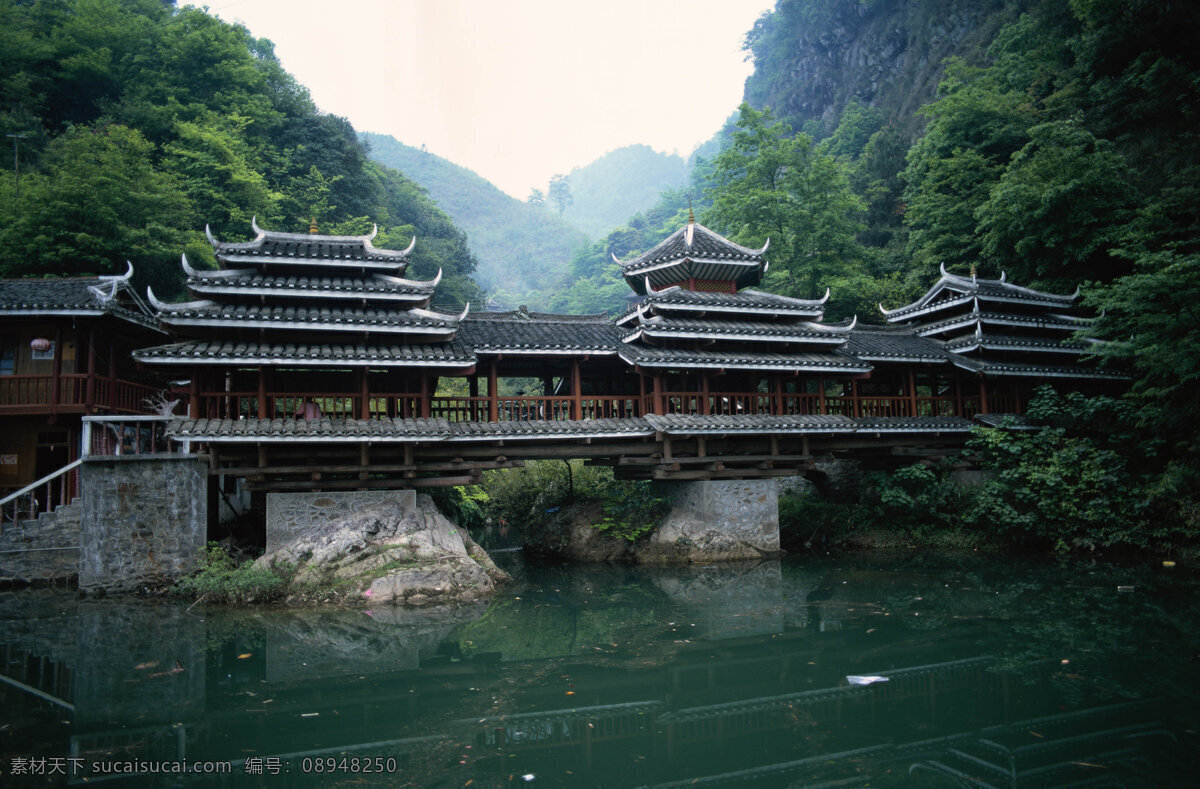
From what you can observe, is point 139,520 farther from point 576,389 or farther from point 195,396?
point 576,389

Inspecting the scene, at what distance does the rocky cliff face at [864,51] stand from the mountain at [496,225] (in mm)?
25805

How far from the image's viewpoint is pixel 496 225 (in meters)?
77.9

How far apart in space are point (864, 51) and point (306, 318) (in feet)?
140

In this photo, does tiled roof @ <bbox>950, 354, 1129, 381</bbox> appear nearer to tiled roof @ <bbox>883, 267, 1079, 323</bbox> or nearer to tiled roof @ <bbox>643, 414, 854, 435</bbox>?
tiled roof @ <bbox>883, 267, 1079, 323</bbox>

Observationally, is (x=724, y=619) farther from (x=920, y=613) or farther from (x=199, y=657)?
(x=199, y=657)

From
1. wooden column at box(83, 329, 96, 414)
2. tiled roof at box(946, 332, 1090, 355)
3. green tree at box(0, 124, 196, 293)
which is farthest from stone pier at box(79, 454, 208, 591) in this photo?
tiled roof at box(946, 332, 1090, 355)

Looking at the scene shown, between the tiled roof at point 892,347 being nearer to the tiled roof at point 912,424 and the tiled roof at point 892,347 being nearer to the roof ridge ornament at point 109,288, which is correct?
the tiled roof at point 912,424

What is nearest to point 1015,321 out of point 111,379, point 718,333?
point 718,333

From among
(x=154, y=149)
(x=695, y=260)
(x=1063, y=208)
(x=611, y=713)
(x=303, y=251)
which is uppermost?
(x=154, y=149)

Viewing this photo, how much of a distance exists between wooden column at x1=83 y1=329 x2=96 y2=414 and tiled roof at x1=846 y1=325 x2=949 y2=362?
1756cm

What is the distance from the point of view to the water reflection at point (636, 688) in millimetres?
5430

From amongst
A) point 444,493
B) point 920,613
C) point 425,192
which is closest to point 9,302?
point 444,493

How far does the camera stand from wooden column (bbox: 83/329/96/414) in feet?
49.4

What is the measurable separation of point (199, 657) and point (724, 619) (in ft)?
23.3
